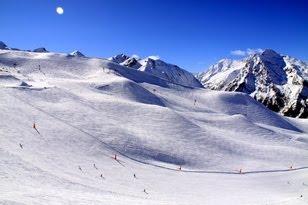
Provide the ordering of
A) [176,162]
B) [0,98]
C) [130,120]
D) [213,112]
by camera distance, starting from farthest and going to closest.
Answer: [213,112], [130,120], [0,98], [176,162]

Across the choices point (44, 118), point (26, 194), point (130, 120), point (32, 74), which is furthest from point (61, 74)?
point (26, 194)

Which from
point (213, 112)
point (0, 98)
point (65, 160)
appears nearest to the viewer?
point (65, 160)

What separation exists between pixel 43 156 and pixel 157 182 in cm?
1050

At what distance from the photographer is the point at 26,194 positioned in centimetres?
1953

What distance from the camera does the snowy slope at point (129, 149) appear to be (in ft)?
92.2

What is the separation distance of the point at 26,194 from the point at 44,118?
92.4 ft

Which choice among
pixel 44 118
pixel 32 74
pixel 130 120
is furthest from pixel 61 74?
pixel 44 118

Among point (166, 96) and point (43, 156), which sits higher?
point (166, 96)

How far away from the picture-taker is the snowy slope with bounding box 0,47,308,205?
28094mm

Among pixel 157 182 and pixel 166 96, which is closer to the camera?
pixel 157 182

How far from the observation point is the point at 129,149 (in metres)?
44.8

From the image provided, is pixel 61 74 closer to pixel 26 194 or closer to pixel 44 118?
pixel 44 118

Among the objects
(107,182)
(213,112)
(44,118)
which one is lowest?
(107,182)

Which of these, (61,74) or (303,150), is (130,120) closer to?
(303,150)
